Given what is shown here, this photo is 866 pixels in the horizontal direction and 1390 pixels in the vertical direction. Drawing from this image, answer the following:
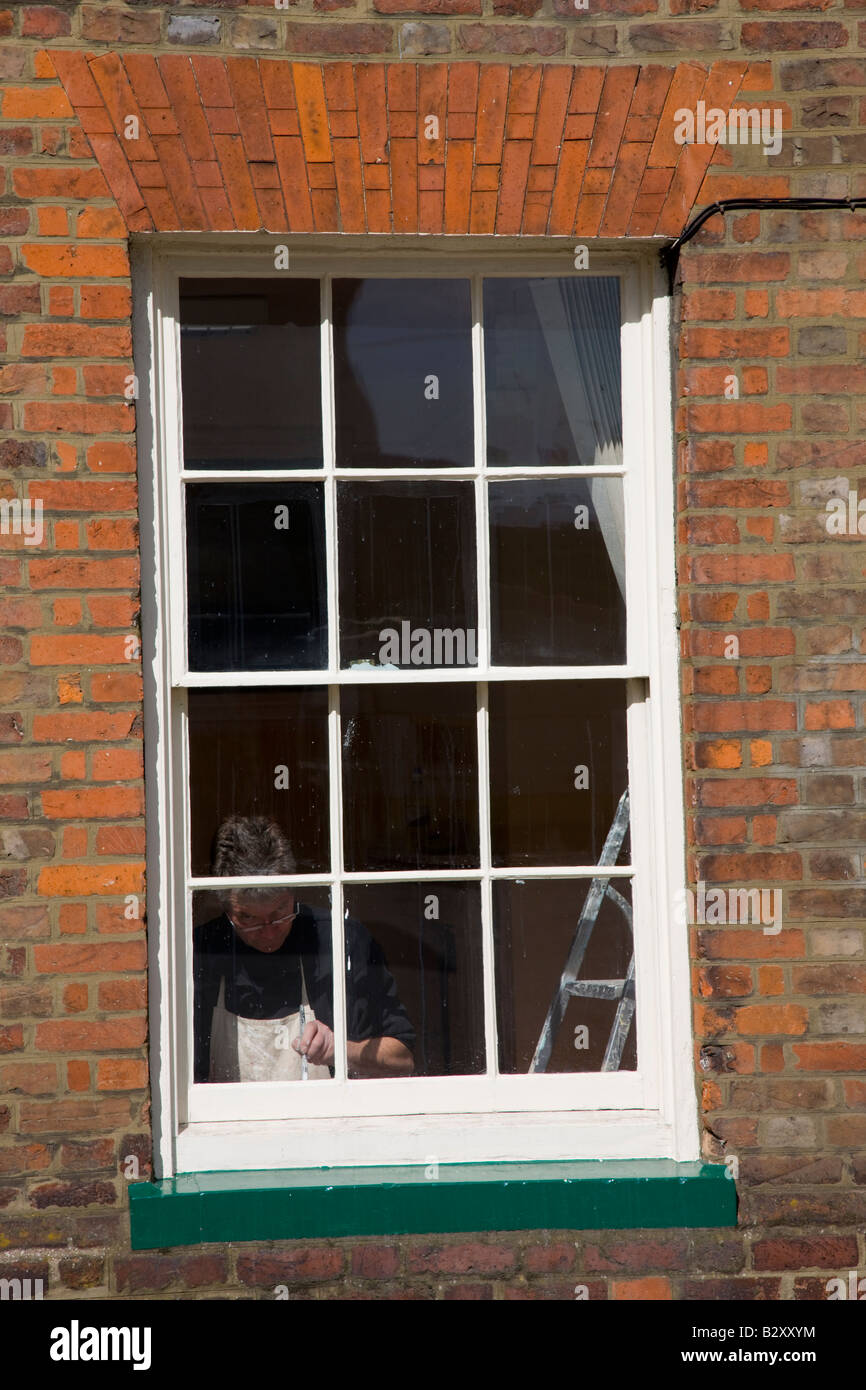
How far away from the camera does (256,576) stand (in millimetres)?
3158

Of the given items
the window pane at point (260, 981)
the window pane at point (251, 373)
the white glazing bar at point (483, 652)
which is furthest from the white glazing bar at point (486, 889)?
the window pane at point (251, 373)

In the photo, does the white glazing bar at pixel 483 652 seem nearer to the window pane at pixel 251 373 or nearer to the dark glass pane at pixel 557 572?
the dark glass pane at pixel 557 572

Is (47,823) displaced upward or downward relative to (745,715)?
downward

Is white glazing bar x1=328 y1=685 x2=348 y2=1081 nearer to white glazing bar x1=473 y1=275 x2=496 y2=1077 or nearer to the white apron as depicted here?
the white apron

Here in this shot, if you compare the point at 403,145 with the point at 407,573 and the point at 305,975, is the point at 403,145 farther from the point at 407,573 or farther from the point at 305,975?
the point at 305,975

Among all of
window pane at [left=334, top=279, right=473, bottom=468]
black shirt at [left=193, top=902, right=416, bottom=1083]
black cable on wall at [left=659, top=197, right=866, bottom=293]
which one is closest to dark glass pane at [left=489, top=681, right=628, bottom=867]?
black shirt at [left=193, top=902, right=416, bottom=1083]

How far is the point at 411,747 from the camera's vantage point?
317 centimetres

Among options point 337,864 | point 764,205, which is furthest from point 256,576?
point 764,205

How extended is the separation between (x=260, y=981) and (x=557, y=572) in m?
1.36

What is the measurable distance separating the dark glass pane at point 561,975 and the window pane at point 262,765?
0.54 m

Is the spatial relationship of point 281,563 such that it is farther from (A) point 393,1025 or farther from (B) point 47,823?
(A) point 393,1025

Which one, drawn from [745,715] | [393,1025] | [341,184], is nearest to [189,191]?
[341,184]

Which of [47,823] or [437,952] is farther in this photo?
[437,952]
